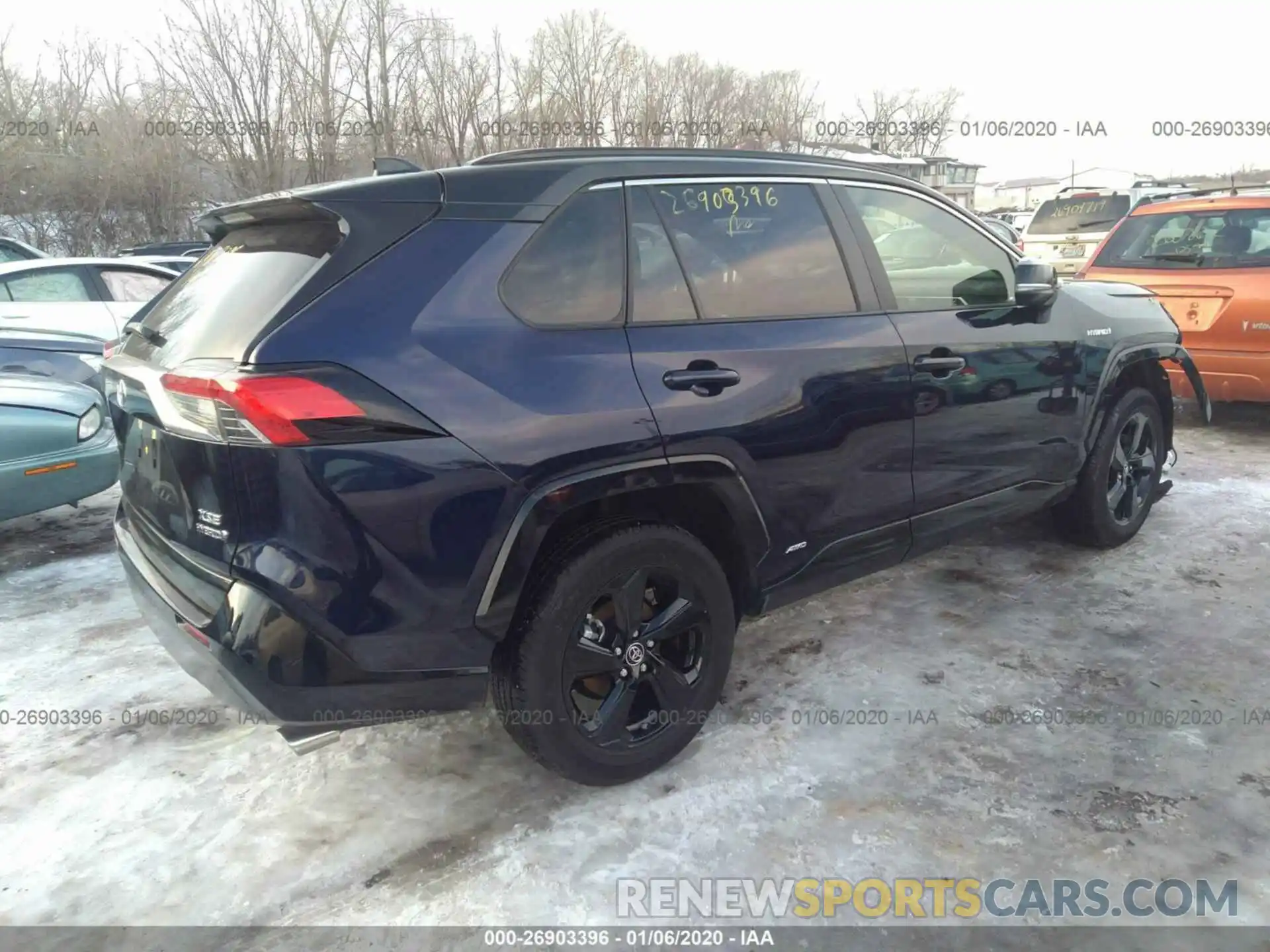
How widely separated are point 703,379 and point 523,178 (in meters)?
0.78

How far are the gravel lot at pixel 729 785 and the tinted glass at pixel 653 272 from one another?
1.45 m

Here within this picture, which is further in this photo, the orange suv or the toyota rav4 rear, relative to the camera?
the orange suv

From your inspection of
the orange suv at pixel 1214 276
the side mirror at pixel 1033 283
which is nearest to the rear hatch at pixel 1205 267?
the orange suv at pixel 1214 276

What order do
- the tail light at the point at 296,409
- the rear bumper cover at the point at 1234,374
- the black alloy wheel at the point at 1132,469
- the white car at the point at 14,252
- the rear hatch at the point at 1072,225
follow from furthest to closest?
the rear hatch at the point at 1072,225 → the white car at the point at 14,252 → the rear bumper cover at the point at 1234,374 → the black alloy wheel at the point at 1132,469 → the tail light at the point at 296,409

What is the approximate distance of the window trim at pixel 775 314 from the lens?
2.69m

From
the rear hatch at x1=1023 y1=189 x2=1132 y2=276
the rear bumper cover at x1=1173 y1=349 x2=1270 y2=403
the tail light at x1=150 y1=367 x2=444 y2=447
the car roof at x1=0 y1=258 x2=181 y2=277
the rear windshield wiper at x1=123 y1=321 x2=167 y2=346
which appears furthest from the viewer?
the rear hatch at x1=1023 y1=189 x2=1132 y2=276

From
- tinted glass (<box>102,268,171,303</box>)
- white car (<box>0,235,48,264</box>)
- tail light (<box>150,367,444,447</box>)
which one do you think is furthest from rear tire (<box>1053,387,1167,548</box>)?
white car (<box>0,235,48,264</box>)

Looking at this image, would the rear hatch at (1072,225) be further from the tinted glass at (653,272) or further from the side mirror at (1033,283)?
the tinted glass at (653,272)

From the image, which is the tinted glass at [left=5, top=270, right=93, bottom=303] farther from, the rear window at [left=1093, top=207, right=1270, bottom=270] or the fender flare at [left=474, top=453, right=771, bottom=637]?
the rear window at [left=1093, top=207, right=1270, bottom=270]

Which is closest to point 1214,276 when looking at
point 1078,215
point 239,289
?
point 239,289

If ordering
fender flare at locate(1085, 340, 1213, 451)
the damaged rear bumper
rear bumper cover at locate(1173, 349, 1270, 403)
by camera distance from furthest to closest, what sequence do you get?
rear bumper cover at locate(1173, 349, 1270, 403) → the damaged rear bumper → fender flare at locate(1085, 340, 1213, 451)
